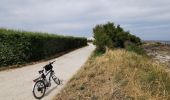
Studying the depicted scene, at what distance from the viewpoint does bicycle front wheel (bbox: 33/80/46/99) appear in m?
12.5

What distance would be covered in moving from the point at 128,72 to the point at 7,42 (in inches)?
430

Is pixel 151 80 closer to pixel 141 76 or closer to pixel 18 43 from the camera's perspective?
pixel 141 76

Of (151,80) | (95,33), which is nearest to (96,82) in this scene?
(151,80)

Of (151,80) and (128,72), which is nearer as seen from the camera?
(151,80)

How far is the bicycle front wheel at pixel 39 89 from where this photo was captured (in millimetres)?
12489

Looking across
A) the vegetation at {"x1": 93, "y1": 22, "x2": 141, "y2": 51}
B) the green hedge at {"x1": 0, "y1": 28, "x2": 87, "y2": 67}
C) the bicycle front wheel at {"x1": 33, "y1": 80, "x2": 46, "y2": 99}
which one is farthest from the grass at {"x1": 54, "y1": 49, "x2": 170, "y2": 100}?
the vegetation at {"x1": 93, "y1": 22, "x2": 141, "y2": 51}

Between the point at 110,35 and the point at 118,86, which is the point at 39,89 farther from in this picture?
the point at 110,35

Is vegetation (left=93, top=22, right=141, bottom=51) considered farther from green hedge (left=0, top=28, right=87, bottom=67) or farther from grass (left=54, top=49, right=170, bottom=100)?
grass (left=54, top=49, right=170, bottom=100)

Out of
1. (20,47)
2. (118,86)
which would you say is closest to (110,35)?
(20,47)

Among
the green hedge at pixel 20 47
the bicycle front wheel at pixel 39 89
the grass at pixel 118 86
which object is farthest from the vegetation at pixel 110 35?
the bicycle front wheel at pixel 39 89

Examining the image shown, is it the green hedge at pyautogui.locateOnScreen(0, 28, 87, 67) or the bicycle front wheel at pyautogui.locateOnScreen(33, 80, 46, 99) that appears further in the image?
the green hedge at pyautogui.locateOnScreen(0, 28, 87, 67)

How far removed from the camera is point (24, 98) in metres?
12.3

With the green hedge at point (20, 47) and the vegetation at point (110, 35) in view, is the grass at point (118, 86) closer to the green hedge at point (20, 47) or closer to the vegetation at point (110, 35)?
Answer: the green hedge at point (20, 47)

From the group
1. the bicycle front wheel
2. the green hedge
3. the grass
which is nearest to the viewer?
the grass
